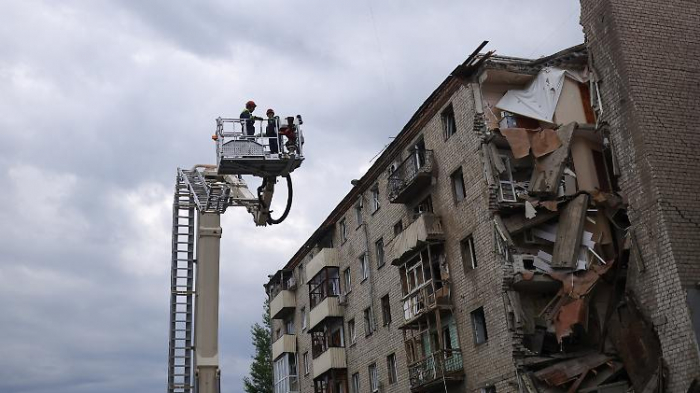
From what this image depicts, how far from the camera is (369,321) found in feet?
120

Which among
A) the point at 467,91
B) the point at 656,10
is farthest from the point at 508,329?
the point at 656,10

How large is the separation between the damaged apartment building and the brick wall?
0.52 ft

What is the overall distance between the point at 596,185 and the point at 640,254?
5053mm

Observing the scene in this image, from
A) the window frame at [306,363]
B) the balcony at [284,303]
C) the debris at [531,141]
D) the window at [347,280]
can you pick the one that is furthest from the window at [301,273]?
the debris at [531,141]

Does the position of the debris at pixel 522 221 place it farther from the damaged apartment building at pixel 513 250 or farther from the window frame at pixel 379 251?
the window frame at pixel 379 251

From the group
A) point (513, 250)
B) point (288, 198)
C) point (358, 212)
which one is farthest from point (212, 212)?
point (358, 212)

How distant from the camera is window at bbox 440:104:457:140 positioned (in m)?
30.5

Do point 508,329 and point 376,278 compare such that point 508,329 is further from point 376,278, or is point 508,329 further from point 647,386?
point 376,278

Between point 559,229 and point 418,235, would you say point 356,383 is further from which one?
point 559,229

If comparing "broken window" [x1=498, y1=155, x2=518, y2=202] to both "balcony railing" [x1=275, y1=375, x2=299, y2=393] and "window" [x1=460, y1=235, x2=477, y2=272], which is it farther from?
"balcony railing" [x1=275, y1=375, x2=299, y2=393]

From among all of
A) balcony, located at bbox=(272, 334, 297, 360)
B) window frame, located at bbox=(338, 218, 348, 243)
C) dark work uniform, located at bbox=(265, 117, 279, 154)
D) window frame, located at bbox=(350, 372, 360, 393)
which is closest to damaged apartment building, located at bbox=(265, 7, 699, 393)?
window frame, located at bbox=(350, 372, 360, 393)

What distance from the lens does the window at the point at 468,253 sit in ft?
94.5

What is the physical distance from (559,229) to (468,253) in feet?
13.7

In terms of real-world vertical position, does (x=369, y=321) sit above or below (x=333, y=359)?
above
